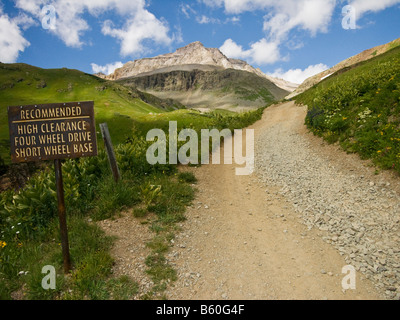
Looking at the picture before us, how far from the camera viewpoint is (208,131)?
20.6 metres

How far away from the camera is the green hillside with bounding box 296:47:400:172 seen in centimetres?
994

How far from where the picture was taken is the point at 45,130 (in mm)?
5395

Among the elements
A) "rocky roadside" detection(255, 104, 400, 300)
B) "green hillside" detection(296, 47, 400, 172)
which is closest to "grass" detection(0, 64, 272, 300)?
"rocky roadside" detection(255, 104, 400, 300)

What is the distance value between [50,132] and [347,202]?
9.45m

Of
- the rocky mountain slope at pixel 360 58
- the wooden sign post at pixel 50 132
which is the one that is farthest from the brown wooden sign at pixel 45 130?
the rocky mountain slope at pixel 360 58

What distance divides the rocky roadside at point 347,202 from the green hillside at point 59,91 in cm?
7012

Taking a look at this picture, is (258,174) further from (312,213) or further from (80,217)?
(80,217)

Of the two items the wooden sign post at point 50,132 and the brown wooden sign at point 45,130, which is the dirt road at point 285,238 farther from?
the brown wooden sign at point 45,130

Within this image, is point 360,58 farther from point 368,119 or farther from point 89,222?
point 89,222

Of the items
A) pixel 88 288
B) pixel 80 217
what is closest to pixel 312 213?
pixel 88 288

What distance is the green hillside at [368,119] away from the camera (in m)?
9.94

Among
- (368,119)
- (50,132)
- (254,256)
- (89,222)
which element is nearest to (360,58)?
(368,119)
